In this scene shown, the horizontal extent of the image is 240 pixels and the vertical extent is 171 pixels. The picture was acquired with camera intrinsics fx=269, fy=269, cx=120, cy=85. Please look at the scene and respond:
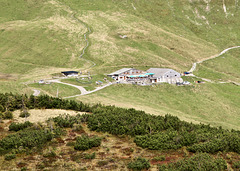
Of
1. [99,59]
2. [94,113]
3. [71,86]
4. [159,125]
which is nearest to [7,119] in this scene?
[94,113]

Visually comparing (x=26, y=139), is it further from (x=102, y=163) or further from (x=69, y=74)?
(x=69, y=74)

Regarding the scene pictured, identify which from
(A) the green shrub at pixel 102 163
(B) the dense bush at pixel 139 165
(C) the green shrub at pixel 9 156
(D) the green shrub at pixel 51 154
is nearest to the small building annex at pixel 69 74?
(D) the green shrub at pixel 51 154

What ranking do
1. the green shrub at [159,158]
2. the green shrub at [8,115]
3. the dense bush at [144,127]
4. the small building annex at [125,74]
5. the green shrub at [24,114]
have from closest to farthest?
the green shrub at [159,158] < the dense bush at [144,127] < the green shrub at [8,115] < the green shrub at [24,114] < the small building annex at [125,74]

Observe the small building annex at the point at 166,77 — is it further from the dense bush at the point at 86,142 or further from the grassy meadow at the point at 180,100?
the dense bush at the point at 86,142

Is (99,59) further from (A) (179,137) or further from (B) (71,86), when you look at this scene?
(A) (179,137)

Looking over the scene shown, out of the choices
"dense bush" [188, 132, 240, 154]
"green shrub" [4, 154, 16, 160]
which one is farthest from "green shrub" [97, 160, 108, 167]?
"dense bush" [188, 132, 240, 154]

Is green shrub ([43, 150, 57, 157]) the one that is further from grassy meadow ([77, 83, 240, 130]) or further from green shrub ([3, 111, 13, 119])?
grassy meadow ([77, 83, 240, 130])
